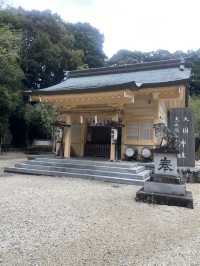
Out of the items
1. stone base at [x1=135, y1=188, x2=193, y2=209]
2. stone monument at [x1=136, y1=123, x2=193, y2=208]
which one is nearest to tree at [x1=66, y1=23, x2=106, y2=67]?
stone monument at [x1=136, y1=123, x2=193, y2=208]

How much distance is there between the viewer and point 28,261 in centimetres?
278

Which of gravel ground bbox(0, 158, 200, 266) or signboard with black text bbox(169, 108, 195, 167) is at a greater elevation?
signboard with black text bbox(169, 108, 195, 167)

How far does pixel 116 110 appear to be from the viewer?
1016 cm

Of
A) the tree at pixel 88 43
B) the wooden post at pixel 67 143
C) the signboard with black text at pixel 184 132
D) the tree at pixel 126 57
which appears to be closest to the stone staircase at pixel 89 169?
the wooden post at pixel 67 143

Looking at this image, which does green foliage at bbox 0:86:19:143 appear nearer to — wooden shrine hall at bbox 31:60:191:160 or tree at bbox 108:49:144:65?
wooden shrine hall at bbox 31:60:191:160

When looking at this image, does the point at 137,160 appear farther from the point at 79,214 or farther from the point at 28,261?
the point at 28,261

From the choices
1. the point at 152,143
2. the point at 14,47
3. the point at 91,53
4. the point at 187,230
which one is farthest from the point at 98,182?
the point at 91,53

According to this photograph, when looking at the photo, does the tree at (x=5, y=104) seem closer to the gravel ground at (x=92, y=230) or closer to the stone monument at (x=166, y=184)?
the gravel ground at (x=92, y=230)

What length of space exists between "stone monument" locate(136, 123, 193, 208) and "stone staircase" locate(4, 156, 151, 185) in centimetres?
166

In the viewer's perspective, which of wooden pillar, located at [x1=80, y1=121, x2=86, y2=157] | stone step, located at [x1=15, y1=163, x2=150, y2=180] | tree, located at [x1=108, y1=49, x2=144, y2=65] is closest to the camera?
stone step, located at [x1=15, y1=163, x2=150, y2=180]

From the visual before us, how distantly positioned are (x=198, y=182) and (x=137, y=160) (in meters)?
2.54

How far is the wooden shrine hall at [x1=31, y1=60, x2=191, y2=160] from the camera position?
9625mm

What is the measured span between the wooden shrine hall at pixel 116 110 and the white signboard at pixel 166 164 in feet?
11.4

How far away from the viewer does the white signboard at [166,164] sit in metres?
6.18
